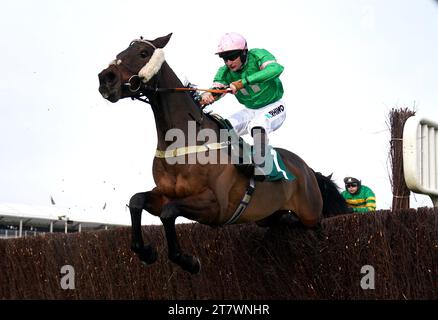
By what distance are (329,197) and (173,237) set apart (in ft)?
8.53

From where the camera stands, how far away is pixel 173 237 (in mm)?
5754

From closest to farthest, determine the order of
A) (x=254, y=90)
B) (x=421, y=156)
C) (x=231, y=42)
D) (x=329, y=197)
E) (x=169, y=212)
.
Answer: (x=169, y=212)
(x=231, y=42)
(x=254, y=90)
(x=421, y=156)
(x=329, y=197)

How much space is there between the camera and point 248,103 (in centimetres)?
699

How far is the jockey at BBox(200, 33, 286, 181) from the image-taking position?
6.53m

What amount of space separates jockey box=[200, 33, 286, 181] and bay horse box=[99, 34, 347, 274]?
332 mm

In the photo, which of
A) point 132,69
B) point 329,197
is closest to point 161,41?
point 132,69

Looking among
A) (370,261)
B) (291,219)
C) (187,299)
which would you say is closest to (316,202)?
(291,219)

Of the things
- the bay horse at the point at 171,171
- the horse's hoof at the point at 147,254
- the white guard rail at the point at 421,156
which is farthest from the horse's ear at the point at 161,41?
the white guard rail at the point at 421,156

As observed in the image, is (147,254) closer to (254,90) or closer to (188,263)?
(188,263)

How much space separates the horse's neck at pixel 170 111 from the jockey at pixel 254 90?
0.36 m

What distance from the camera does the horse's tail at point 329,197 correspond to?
783cm

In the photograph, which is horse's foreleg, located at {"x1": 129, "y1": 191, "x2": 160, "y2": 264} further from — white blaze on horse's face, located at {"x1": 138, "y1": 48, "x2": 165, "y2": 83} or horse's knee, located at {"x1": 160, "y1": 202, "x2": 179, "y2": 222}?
white blaze on horse's face, located at {"x1": 138, "y1": 48, "x2": 165, "y2": 83}

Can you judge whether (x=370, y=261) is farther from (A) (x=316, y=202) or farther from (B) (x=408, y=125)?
(B) (x=408, y=125)

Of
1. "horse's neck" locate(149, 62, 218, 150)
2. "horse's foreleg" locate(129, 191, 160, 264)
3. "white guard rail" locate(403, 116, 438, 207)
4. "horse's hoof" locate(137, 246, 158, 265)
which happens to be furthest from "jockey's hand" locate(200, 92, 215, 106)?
"white guard rail" locate(403, 116, 438, 207)
